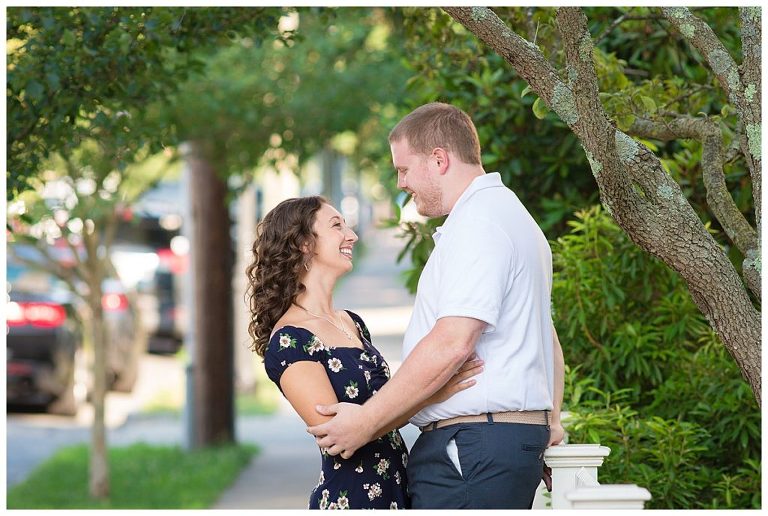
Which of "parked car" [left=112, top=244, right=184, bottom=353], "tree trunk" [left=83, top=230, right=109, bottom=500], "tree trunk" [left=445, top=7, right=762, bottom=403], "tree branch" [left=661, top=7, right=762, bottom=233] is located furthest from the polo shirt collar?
"parked car" [left=112, top=244, right=184, bottom=353]

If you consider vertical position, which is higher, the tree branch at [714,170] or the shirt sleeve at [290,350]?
the tree branch at [714,170]

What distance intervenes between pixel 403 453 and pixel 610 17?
140 inches

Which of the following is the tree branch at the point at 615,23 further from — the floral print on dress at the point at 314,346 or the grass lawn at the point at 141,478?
the grass lawn at the point at 141,478

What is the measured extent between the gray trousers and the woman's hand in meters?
0.10

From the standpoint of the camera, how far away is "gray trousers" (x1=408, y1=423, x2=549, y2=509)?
3123 mm

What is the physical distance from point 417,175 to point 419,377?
58 centimetres

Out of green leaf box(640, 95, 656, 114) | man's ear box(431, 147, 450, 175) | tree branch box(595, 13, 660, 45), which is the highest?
tree branch box(595, 13, 660, 45)

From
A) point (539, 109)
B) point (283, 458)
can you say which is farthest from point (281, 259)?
point (283, 458)

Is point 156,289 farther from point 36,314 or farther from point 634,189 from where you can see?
point 634,189

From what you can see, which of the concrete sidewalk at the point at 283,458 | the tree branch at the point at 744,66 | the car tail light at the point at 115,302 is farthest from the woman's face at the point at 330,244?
the car tail light at the point at 115,302

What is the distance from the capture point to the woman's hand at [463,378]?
123 inches

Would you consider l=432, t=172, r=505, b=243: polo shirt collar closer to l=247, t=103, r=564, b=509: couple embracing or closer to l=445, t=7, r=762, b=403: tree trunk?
l=247, t=103, r=564, b=509: couple embracing

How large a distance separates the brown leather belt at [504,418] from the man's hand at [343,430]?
0.21 meters

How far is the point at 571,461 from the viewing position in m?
3.31
